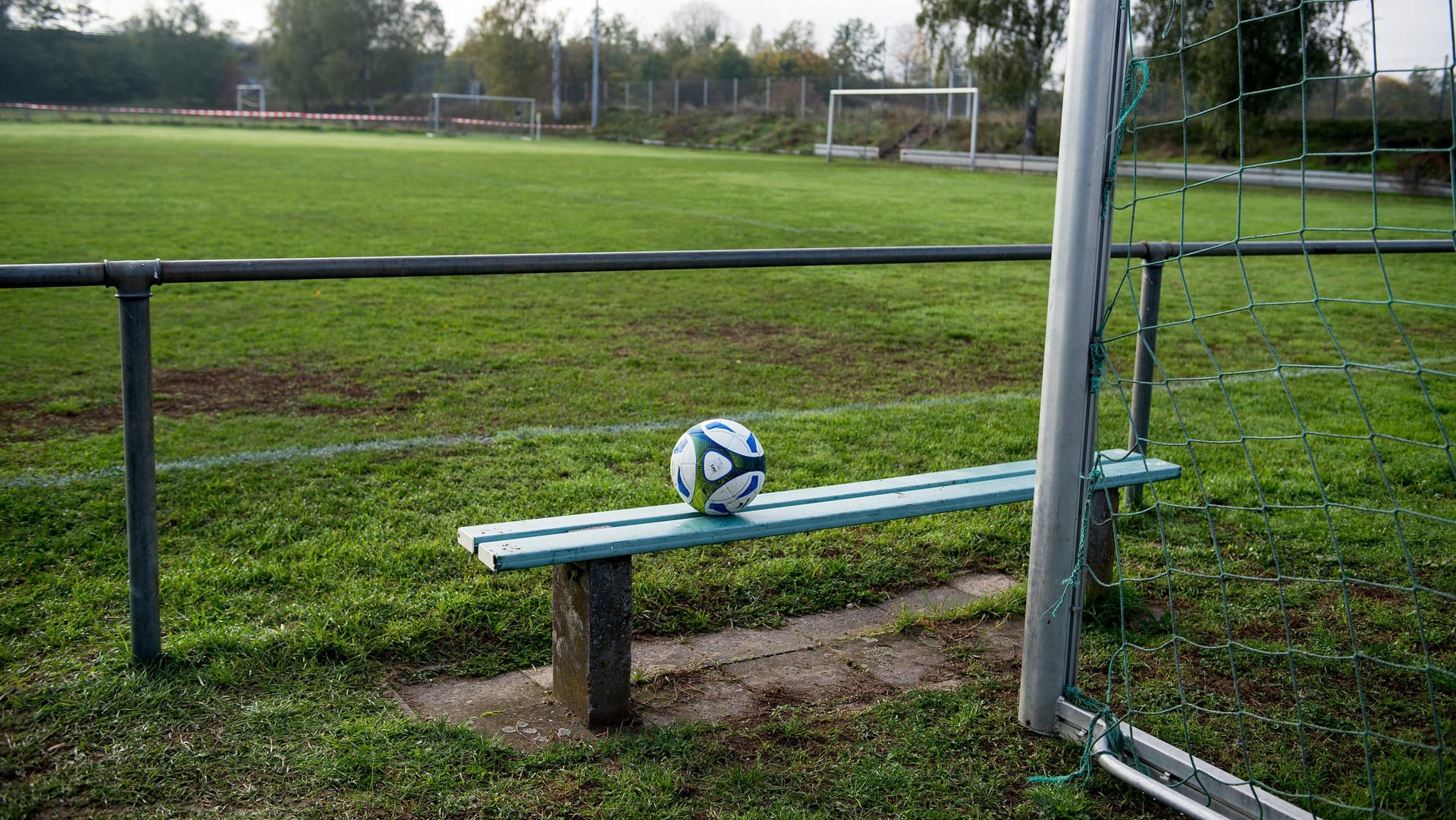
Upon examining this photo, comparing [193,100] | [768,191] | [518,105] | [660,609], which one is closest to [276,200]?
[768,191]

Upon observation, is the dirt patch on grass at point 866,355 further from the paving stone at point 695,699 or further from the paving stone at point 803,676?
the paving stone at point 695,699

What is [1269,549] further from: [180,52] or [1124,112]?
[180,52]

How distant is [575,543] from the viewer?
102 inches

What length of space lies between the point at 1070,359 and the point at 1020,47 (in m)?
36.2

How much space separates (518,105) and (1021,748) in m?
71.8

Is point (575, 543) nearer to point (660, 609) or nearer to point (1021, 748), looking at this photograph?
point (660, 609)

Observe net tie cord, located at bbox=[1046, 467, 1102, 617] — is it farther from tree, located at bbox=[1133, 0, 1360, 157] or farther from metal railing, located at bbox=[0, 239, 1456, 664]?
tree, located at bbox=[1133, 0, 1360, 157]

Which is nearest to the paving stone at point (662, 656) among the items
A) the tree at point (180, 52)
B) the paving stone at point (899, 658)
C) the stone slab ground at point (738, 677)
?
the stone slab ground at point (738, 677)

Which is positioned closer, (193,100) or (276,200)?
(276,200)

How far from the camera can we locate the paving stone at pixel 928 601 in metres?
3.50

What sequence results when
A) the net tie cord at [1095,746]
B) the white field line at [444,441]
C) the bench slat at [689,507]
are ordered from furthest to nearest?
the white field line at [444,441] < the bench slat at [689,507] < the net tie cord at [1095,746]

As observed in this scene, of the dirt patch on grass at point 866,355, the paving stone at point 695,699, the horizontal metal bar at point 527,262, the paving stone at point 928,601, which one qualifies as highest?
the horizontal metal bar at point 527,262

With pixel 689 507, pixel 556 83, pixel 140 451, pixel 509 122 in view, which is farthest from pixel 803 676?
pixel 556 83

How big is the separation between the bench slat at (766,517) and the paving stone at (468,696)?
0.42m
